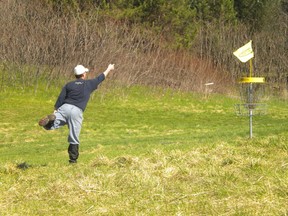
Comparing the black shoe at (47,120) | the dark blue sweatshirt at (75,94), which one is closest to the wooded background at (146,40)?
the dark blue sweatshirt at (75,94)

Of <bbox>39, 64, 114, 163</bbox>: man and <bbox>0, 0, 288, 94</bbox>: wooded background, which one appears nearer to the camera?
<bbox>39, 64, 114, 163</bbox>: man

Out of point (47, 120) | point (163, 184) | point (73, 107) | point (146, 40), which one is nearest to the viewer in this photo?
point (163, 184)

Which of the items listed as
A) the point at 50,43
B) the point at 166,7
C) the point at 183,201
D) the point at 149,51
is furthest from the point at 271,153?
the point at 166,7

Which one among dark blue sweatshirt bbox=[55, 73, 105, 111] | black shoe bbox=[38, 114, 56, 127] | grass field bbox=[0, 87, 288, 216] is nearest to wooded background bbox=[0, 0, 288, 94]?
dark blue sweatshirt bbox=[55, 73, 105, 111]

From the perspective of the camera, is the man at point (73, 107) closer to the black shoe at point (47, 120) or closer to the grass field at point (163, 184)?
the black shoe at point (47, 120)

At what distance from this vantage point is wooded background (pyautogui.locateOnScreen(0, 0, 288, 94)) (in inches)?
1275

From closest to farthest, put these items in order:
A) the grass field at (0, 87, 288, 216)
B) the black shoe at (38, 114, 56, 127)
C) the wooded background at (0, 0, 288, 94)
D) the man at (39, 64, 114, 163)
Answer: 1. the grass field at (0, 87, 288, 216)
2. the black shoe at (38, 114, 56, 127)
3. the man at (39, 64, 114, 163)
4. the wooded background at (0, 0, 288, 94)

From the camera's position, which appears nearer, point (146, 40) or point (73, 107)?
point (73, 107)

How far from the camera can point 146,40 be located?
40344 millimetres

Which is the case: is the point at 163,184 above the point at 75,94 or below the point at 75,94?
below

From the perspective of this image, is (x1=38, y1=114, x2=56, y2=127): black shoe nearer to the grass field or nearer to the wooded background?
the grass field

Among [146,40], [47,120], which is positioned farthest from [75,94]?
[146,40]

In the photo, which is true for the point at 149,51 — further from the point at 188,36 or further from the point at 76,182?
the point at 76,182

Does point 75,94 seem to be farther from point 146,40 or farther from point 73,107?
point 146,40
